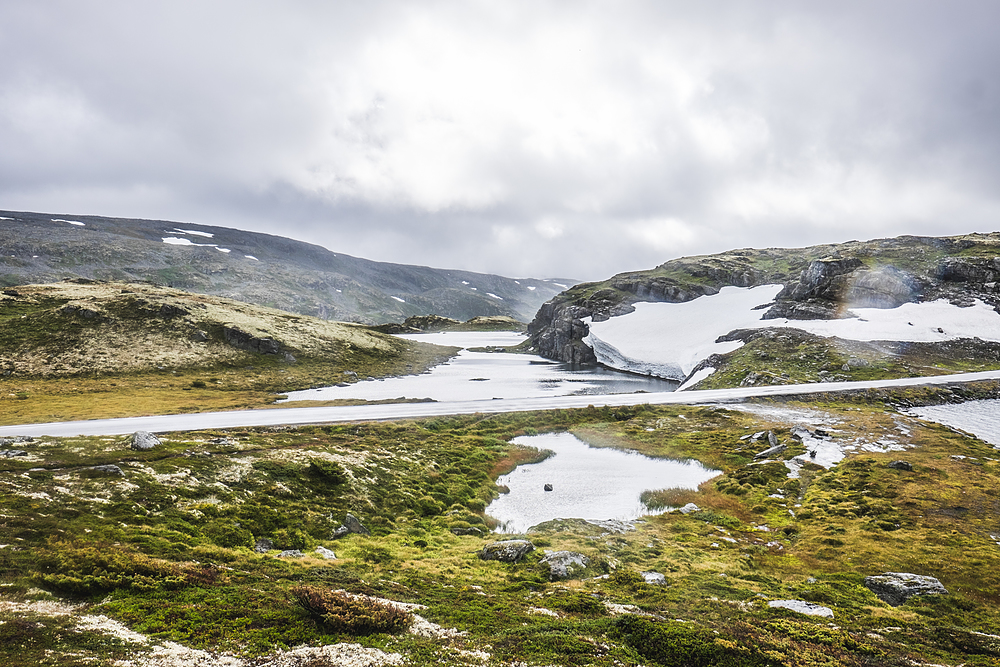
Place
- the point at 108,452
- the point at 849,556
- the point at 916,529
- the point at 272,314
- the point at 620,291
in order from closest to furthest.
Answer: the point at 849,556, the point at 916,529, the point at 108,452, the point at 272,314, the point at 620,291

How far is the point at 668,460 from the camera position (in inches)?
1271

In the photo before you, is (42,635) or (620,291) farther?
(620,291)

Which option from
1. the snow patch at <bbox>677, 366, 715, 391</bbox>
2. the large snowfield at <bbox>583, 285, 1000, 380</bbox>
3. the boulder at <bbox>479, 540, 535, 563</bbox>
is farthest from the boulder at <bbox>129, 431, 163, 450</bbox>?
the large snowfield at <bbox>583, 285, 1000, 380</bbox>

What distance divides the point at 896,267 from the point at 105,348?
160819mm

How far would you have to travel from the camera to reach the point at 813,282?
297 feet

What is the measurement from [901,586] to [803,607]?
453 centimetres

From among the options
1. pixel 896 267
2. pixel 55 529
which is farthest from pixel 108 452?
pixel 896 267

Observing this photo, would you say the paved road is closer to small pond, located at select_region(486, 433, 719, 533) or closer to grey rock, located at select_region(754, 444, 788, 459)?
small pond, located at select_region(486, 433, 719, 533)

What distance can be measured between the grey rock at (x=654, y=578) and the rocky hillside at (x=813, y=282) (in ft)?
287

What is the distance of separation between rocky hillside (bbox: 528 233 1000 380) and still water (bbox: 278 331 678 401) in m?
15.5

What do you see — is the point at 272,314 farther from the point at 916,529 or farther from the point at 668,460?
the point at 916,529

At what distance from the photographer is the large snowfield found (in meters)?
71.9

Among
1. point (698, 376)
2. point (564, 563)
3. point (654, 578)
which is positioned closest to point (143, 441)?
point (564, 563)

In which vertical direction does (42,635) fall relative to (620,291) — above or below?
below
